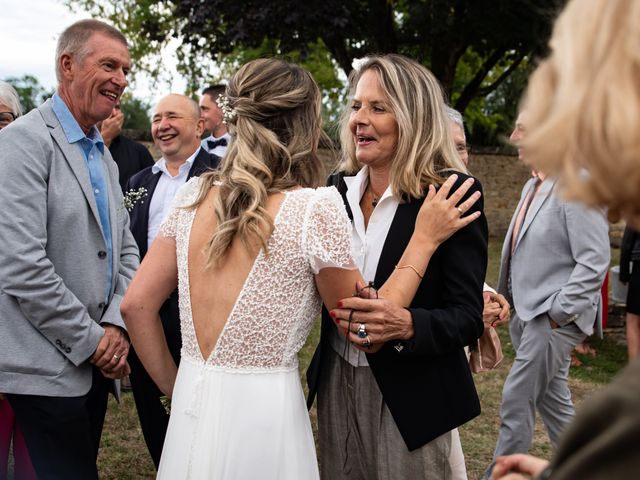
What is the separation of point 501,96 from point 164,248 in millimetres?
21108

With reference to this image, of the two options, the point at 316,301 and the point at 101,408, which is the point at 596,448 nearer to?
the point at 316,301

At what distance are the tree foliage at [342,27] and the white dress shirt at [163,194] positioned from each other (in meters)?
7.24

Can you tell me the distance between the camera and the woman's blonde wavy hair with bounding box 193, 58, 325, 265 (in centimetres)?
217

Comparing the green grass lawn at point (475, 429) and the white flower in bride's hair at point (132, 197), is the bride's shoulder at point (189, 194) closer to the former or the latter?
the white flower in bride's hair at point (132, 197)

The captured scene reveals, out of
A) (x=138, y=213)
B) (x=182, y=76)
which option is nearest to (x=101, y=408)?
(x=138, y=213)

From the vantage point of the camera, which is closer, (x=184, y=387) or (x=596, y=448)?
(x=596, y=448)

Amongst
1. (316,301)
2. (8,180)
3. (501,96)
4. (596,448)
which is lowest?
(501,96)

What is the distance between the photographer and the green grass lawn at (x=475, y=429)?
4602 mm

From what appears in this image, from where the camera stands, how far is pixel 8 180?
2672 millimetres

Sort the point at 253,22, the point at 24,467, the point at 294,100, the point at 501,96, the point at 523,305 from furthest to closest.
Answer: the point at 501,96 < the point at 253,22 < the point at 523,305 < the point at 24,467 < the point at 294,100

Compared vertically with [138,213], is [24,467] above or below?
below

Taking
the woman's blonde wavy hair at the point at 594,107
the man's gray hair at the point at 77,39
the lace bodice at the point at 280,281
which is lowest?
the lace bodice at the point at 280,281

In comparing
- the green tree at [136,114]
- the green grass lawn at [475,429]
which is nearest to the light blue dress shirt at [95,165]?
the green grass lawn at [475,429]

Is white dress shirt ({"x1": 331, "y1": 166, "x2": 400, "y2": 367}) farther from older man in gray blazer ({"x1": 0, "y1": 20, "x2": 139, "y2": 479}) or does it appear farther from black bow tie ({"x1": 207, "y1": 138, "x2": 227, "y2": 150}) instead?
black bow tie ({"x1": 207, "y1": 138, "x2": 227, "y2": 150})
